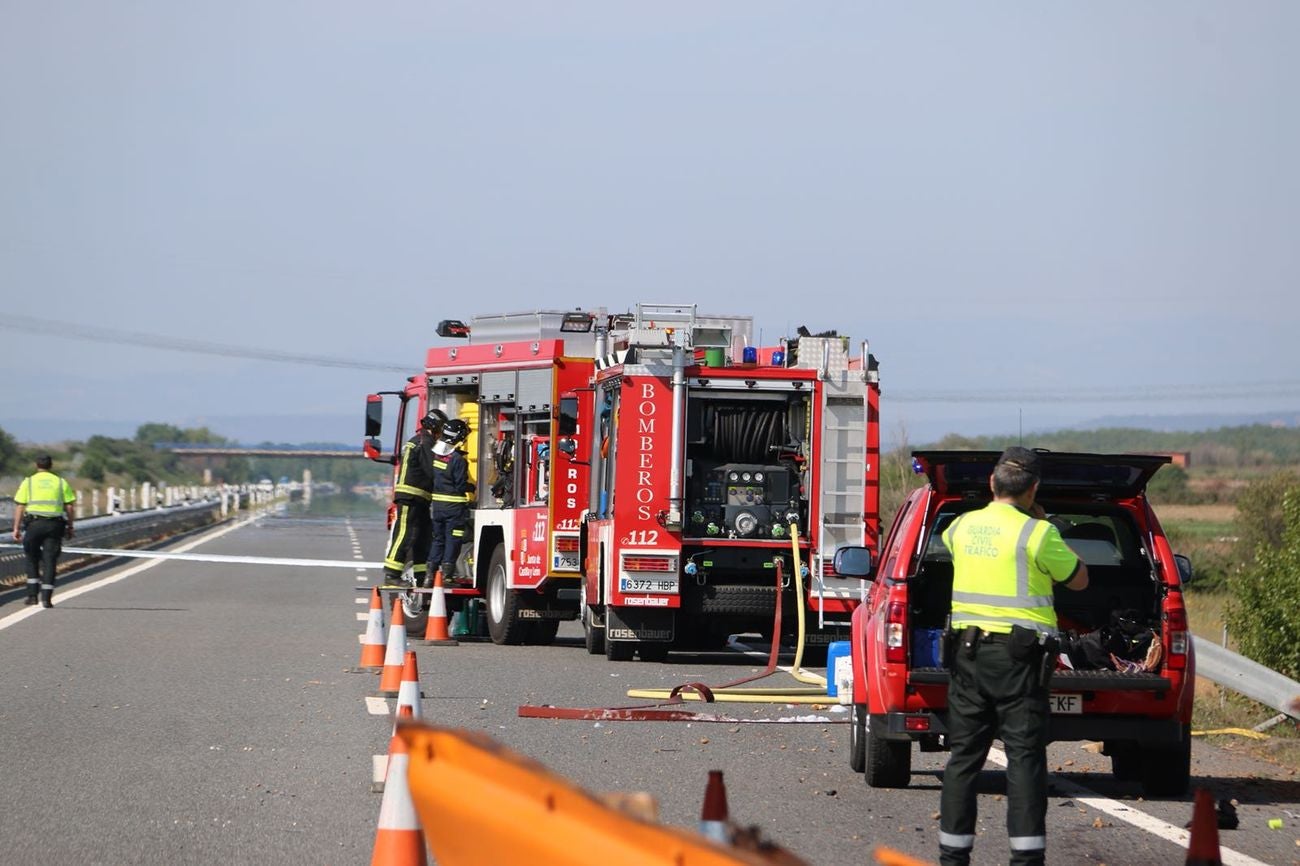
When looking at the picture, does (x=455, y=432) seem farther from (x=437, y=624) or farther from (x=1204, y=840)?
(x=1204, y=840)

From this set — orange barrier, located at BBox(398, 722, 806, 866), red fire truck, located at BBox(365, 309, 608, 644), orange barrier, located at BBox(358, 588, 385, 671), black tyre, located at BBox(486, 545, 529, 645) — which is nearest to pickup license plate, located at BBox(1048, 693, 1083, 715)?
orange barrier, located at BBox(398, 722, 806, 866)

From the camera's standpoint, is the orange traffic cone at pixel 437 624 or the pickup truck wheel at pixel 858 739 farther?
the orange traffic cone at pixel 437 624

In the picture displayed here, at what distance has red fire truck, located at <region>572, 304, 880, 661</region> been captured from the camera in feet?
52.8

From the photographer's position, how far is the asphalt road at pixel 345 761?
8.00 metres

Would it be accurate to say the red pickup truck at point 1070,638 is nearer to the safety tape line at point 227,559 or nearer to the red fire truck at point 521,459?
the red fire truck at point 521,459

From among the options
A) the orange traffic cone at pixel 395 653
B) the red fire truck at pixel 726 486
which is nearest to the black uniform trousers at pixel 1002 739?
the orange traffic cone at pixel 395 653

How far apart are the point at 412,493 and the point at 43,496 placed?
510 cm

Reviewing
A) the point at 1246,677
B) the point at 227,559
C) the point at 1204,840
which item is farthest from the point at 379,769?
the point at 227,559

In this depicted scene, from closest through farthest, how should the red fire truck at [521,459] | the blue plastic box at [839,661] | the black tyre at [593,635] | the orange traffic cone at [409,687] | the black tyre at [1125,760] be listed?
the orange traffic cone at [409,687] < the black tyre at [1125,760] < the blue plastic box at [839,661] < the black tyre at [593,635] < the red fire truck at [521,459]

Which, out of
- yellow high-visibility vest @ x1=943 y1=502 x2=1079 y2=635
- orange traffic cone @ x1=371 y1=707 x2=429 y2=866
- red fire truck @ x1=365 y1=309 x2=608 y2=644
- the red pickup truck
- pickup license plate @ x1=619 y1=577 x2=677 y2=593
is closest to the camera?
orange traffic cone @ x1=371 y1=707 x2=429 y2=866

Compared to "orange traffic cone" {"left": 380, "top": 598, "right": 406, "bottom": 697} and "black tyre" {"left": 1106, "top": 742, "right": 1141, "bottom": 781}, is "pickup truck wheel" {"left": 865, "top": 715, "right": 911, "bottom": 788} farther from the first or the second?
"orange traffic cone" {"left": 380, "top": 598, "right": 406, "bottom": 697}

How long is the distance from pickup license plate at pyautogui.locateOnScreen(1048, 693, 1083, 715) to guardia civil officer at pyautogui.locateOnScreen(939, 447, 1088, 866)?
1.90 metres

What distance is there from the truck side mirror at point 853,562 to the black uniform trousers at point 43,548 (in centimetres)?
1422

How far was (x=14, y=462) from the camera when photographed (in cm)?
9725
